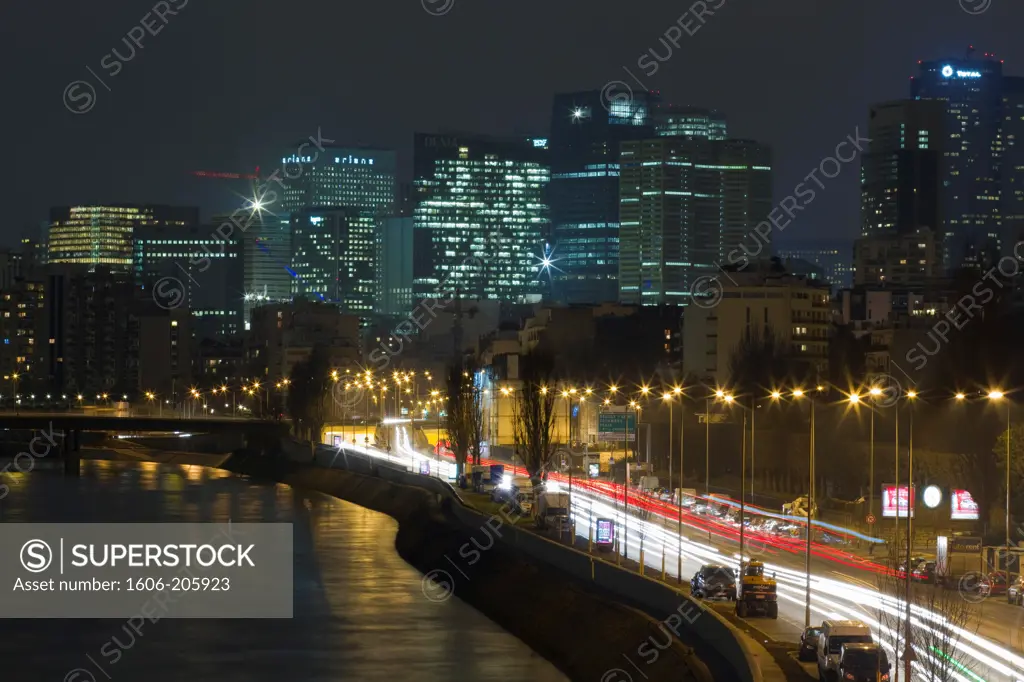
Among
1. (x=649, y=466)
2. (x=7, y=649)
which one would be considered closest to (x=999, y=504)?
(x=649, y=466)

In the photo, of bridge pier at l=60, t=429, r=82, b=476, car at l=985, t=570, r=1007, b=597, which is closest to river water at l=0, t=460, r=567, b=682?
car at l=985, t=570, r=1007, b=597

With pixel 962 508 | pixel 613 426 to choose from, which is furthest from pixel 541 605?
pixel 613 426

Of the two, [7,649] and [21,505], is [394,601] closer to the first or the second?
[7,649]

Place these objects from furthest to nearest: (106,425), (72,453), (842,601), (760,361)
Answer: (72,453), (106,425), (760,361), (842,601)

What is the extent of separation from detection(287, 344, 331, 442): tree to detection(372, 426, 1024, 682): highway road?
6322cm

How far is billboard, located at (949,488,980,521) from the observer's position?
2280 inches

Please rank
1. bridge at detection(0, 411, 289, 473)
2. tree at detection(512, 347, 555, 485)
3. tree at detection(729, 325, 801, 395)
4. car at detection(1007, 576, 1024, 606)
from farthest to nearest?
1. bridge at detection(0, 411, 289, 473)
2. tree at detection(729, 325, 801, 395)
3. tree at detection(512, 347, 555, 485)
4. car at detection(1007, 576, 1024, 606)

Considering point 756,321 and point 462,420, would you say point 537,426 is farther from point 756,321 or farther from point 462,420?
point 756,321

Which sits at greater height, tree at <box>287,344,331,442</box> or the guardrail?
tree at <box>287,344,331,442</box>

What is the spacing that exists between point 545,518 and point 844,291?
96.2 meters

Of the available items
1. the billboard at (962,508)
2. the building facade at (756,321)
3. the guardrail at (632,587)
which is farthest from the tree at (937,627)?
the building facade at (756,321)

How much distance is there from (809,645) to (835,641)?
8.53ft

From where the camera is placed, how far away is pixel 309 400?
440 ft

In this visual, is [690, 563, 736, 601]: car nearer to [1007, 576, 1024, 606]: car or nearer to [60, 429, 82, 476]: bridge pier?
[1007, 576, 1024, 606]: car
